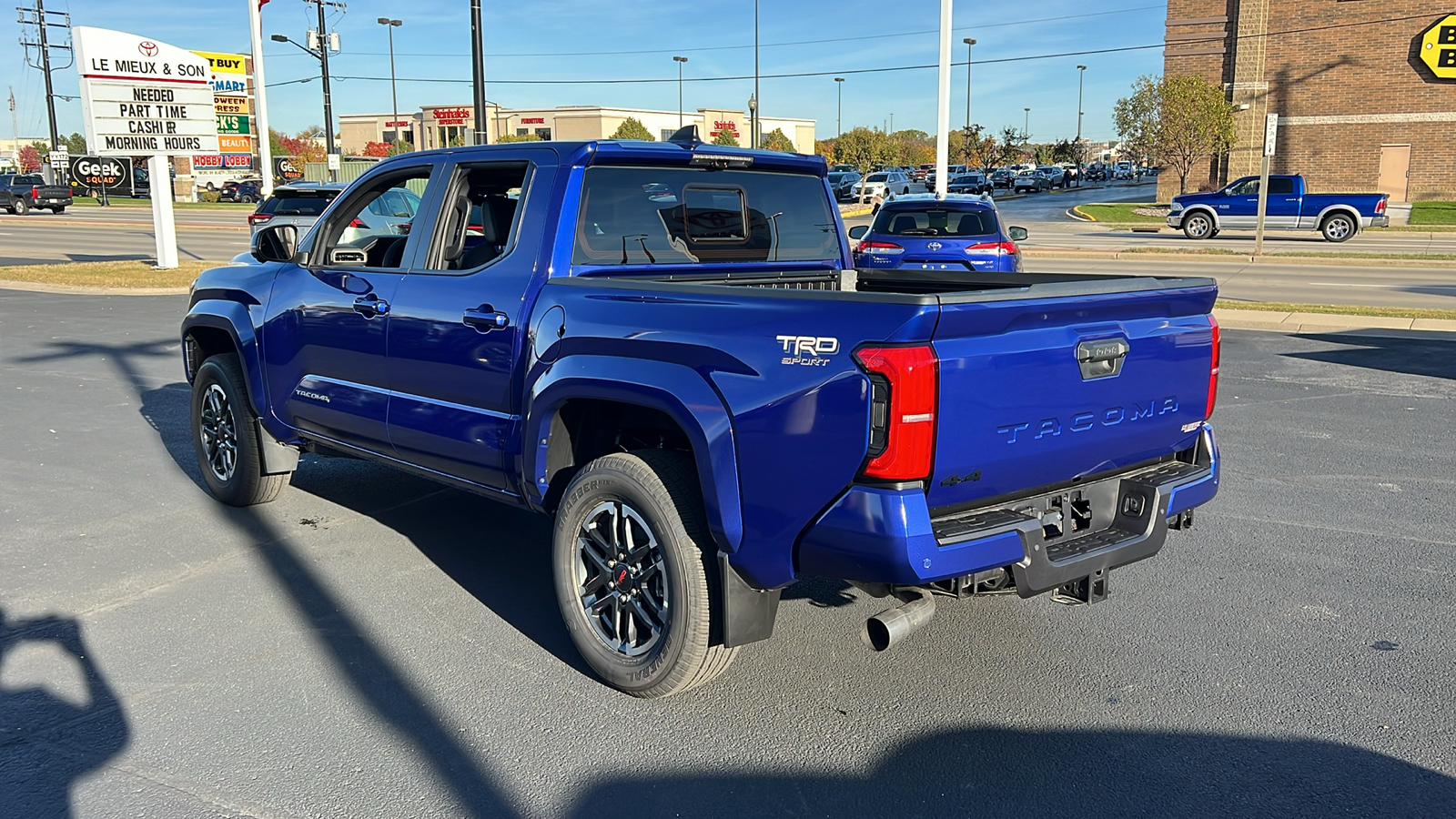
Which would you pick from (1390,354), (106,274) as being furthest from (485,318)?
(106,274)

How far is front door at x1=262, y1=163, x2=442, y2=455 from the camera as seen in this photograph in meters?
5.18

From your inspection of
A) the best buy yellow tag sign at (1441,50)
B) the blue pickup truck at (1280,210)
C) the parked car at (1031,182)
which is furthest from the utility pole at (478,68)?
the parked car at (1031,182)

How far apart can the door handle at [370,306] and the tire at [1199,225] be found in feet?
102

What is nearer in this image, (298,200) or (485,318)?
(485,318)

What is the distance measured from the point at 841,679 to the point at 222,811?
2141 mm

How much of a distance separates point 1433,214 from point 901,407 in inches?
1745

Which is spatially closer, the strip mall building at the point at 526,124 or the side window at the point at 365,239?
the side window at the point at 365,239

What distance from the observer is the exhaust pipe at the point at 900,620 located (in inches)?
136

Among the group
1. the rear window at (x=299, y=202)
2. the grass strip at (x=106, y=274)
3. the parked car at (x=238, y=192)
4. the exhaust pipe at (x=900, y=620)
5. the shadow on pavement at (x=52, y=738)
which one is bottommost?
the shadow on pavement at (x=52, y=738)

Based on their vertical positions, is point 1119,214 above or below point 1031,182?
below

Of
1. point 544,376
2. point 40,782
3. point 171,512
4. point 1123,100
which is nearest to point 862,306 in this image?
point 544,376

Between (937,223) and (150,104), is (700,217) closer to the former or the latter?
(937,223)

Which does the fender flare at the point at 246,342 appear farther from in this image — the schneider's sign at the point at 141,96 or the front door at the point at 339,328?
the schneider's sign at the point at 141,96

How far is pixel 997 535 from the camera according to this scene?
11.1ft
